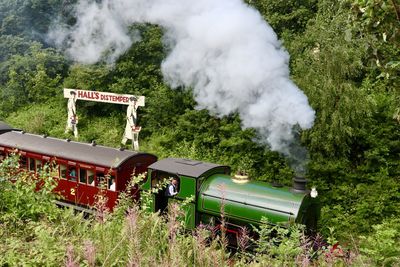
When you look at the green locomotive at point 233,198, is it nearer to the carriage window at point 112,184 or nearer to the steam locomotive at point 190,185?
the steam locomotive at point 190,185

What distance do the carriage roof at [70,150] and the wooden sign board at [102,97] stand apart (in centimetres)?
461

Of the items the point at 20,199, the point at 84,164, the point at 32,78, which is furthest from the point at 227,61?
the point at 32,78

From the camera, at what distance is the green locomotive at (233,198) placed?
8.22 metres

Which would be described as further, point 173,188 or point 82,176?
point 82,176

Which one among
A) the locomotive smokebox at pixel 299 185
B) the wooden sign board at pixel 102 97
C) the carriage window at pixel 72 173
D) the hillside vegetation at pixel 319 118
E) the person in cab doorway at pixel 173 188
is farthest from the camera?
the wooden sign board at pixel 102 97

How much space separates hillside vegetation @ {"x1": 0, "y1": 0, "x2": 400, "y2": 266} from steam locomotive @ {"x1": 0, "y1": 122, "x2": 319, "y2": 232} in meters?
1.00

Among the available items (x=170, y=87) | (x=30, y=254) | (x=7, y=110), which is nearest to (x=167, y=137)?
(x=170, y=87)

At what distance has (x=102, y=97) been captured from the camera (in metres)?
17.5

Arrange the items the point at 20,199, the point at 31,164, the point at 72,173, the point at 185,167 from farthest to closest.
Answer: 1. the point at 31,164
2. the point at 72,173
3. the point at 185,167
4. the point at 20,199

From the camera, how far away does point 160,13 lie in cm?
1547

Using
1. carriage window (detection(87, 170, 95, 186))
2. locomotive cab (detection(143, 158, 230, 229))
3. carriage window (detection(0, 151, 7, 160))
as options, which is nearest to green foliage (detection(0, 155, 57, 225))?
locomotive cab (detection(143, 158, 230, 229))

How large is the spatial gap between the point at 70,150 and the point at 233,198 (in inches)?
194

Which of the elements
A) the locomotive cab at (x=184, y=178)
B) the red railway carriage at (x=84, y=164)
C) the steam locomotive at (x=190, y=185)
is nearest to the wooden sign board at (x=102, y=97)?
the red railway carriage at (x=84, y=164)

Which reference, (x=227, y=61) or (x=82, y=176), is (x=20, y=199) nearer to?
(x=82, y=176)
